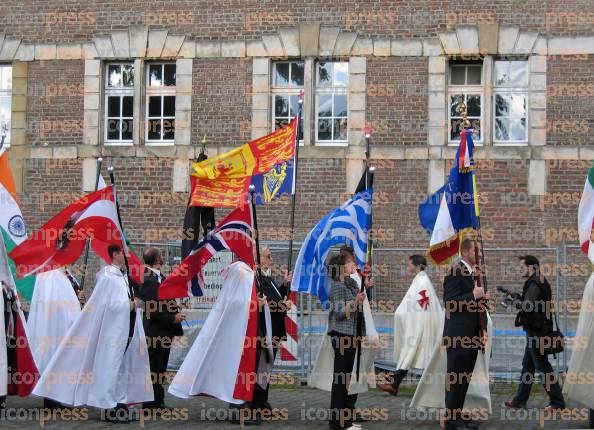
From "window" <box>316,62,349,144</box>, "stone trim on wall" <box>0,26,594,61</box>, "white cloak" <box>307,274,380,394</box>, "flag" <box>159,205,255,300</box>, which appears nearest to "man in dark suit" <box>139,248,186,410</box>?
"flag" <box>159,205,255,300</box>

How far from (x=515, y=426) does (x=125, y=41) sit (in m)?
12.4

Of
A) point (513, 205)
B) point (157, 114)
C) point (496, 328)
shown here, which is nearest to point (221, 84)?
point (157, 114)

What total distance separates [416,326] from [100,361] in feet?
15.7

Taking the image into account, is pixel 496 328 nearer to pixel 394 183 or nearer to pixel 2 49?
pixel 394 183

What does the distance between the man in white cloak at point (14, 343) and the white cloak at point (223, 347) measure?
5.82ft

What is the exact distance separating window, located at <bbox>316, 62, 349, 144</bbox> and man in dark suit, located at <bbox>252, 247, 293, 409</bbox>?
8279 millimetres

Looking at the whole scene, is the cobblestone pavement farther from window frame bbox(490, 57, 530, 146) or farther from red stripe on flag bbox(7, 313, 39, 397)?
window frame bbox(490, 57, 530, 146)

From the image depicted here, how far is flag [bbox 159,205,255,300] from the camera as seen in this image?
43.2 feet

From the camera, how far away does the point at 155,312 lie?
13.9 metres

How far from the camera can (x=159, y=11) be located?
72.3 feet

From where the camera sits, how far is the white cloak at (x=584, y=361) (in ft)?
38.7

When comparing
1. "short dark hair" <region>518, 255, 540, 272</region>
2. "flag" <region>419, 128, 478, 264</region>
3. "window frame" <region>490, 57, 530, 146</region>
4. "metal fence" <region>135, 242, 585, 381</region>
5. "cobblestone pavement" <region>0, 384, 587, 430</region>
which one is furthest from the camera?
"window frame" <region>490, 57, 530, 146</region>

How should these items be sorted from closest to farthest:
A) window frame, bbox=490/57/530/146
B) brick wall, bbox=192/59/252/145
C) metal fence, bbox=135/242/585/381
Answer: metal fence, bbox=135/242/585/381
window frame, bbox=490/57/530/146
brick wall, bbox=192/59/252/145

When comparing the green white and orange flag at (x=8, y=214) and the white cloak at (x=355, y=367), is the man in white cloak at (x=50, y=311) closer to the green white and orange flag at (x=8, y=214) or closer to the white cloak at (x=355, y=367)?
the green white and orange flag at (x=8, y=214)
